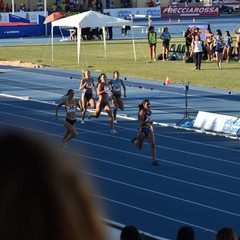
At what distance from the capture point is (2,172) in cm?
143

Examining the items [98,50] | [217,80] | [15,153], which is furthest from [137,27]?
[15,153]

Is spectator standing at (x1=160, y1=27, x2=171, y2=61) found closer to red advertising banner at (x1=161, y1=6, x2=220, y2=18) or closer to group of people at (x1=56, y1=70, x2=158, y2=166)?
group of people at (x1=56, y1=70, x2=158, y2=166)

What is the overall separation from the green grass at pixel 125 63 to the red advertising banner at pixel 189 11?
22997 mm

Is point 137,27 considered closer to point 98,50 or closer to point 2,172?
A: point 98,50

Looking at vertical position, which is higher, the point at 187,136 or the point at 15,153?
the point at 15,153

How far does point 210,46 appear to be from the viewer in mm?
38500

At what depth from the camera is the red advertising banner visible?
73312 mm

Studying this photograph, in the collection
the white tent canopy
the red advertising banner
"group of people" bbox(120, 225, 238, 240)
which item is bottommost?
the red advertising banner

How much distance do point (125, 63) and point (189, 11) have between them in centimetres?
3580

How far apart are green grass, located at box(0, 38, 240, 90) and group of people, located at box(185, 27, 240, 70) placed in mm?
480

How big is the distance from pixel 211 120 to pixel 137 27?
39.8 metres

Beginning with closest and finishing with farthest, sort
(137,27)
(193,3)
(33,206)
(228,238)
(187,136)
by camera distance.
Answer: (33,206) < (228,238) < (187,136) < (137,27) < (193,3)

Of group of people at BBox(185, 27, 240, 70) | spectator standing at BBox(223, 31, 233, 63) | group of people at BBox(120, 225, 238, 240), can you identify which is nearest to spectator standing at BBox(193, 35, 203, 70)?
group of people at BBox(185, 27, 240, 70)

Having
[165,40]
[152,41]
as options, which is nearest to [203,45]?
[165,40]
